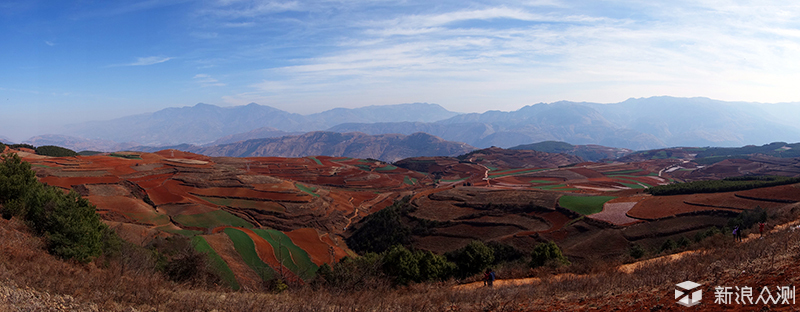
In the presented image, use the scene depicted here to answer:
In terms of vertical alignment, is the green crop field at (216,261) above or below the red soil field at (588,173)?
above

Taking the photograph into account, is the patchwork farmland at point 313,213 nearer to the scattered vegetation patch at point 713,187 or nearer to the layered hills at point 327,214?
the layered hills at point 327,214

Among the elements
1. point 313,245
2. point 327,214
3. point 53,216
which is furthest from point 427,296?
point 327,214

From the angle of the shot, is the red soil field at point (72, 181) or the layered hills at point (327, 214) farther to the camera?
the red soil field at point (72, 181)

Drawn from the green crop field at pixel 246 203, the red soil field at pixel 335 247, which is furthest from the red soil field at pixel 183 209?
the red soil field at pixel 335 247

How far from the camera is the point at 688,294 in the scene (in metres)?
9.83

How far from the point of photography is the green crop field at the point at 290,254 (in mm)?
35719

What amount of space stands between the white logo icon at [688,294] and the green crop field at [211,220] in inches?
2010

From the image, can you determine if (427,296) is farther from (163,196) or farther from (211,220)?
(163,196)

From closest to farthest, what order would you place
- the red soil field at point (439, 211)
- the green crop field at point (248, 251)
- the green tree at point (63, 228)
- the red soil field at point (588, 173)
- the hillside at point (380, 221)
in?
the green tree at point (63, 228), the hillside at point (380, 221), the green crop field at point (248, 251), the red soil field at point (439, 211), the red soil field at point (588, 173)

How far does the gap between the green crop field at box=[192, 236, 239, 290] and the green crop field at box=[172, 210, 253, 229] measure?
1489cm

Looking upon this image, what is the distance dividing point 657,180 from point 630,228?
82027 mm

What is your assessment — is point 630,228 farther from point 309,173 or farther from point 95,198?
point 309,173

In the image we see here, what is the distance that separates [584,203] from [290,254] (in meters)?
41.6

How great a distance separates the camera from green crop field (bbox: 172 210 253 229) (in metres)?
49.1
